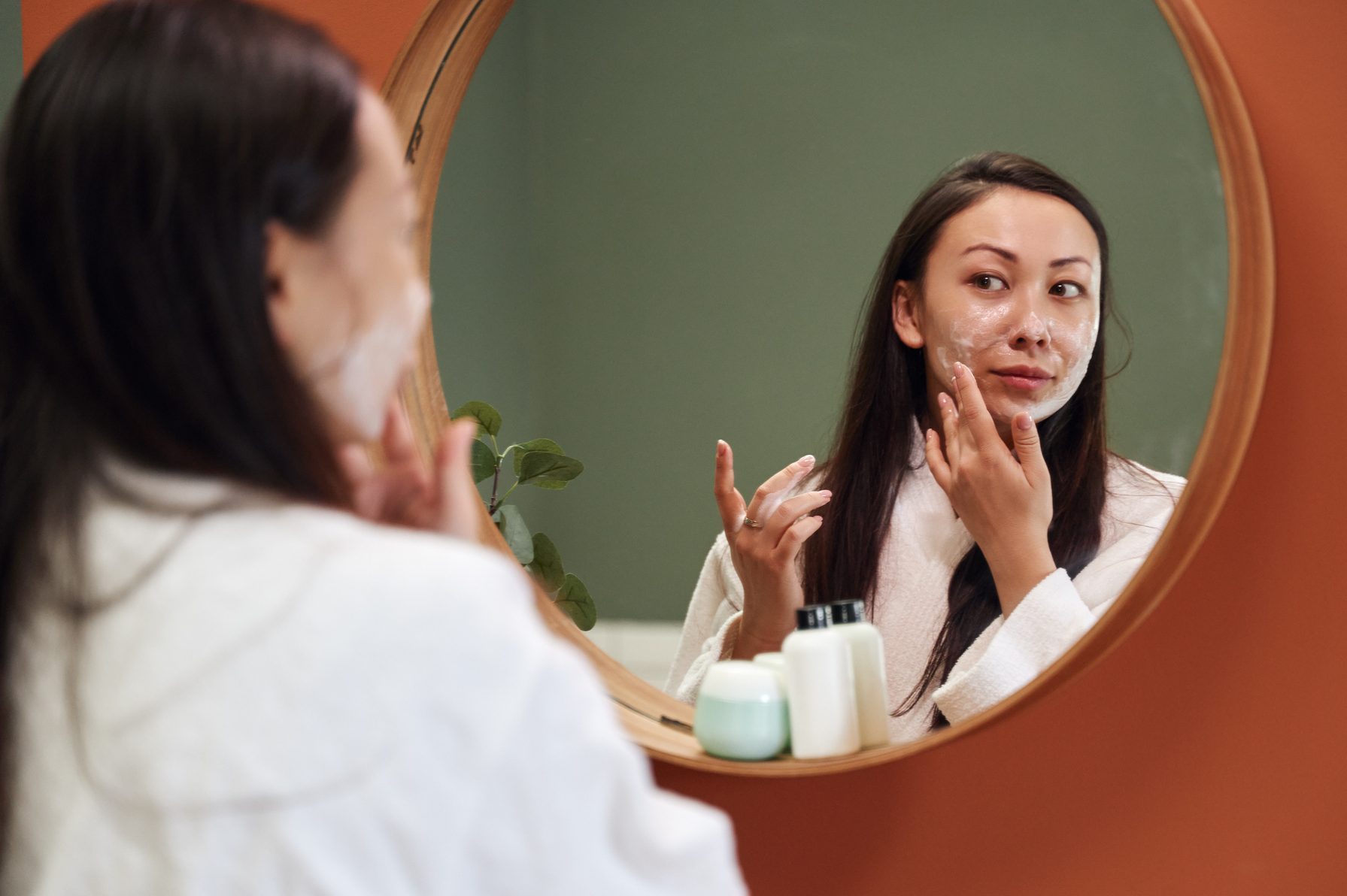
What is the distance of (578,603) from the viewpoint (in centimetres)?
78

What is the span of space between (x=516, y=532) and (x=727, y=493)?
0.55ft

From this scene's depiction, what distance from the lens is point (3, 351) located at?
37 centimetres

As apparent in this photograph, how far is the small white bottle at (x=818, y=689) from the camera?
619 mm

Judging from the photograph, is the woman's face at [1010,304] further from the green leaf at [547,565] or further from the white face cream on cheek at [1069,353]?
the green leaf at [547,565]

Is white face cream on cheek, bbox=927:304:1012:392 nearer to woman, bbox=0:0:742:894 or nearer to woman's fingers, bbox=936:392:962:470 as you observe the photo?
woman's fingers, bbox=936:392:962:470

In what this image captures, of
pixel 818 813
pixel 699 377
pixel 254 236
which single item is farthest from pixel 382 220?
pixel 818 813

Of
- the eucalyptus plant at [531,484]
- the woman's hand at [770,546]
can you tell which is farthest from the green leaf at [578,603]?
the woman's hand at [770,546]

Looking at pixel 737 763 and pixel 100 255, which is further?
pixel 737 763

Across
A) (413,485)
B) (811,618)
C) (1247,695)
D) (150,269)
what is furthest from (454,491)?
(1247,695)

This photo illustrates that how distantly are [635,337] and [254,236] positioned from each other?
417 millimetres

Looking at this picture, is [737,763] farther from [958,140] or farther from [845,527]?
[958,140]

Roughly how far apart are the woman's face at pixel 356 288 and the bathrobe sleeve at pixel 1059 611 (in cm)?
41

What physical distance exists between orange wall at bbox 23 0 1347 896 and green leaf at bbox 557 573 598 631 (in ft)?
0.80

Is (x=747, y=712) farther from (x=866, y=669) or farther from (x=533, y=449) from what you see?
(x=533, y=449)
